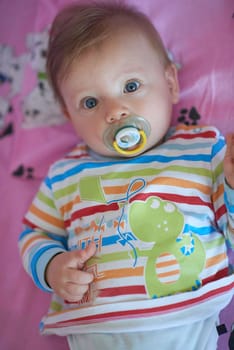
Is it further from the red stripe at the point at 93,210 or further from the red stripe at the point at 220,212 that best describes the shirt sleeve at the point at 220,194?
the red stripe at the point at 93,210

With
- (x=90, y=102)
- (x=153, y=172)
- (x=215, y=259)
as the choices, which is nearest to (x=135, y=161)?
(x=153, y=172)

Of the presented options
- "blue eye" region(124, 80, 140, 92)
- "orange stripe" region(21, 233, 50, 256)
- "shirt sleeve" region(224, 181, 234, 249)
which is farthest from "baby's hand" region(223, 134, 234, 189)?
"orange stripe" region(21, 233, 50, 256)

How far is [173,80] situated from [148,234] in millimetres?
358

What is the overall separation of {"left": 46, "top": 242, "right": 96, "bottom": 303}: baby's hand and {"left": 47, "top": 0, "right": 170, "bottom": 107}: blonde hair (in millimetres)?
379

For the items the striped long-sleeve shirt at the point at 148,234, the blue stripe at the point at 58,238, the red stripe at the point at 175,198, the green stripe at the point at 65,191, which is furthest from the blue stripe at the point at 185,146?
the blue stripe at the point at 58,238

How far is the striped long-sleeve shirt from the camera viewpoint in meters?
0.97

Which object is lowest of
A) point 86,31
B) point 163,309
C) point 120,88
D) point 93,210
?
point 163,309

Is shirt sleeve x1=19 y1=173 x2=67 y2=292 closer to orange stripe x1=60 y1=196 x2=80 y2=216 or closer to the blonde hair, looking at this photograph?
orange stripe x1=60 y1=196 x2=80 y2=216

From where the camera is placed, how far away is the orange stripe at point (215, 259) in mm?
991

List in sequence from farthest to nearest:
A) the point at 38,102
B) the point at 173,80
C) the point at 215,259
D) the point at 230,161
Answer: the point at 38,102, the point at 173,80, the point at 215,259, the point at 230,161

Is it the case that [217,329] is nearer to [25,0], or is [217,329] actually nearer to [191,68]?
[191,68]

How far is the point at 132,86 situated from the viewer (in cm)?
104

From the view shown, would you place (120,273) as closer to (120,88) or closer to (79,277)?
(79,277)

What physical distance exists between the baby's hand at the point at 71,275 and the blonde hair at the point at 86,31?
0.38 m
